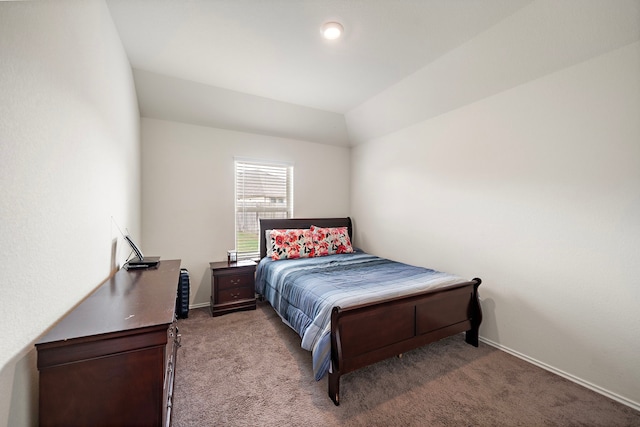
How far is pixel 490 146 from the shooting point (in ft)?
8.36

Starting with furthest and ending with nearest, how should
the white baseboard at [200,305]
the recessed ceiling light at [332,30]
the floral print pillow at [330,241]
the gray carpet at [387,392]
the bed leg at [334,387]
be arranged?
the floral print pillow at [330,241], the white baseboard at [200,305], the recessed ceiling light at [332,30], the bed leg at [334,387], the gray carpet at [387,392]

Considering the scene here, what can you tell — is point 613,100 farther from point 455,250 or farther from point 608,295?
point 455,250

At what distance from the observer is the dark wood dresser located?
879 mm

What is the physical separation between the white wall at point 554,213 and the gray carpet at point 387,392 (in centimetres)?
32

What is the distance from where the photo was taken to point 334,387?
1.73 m

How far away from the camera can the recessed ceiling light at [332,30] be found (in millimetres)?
1963

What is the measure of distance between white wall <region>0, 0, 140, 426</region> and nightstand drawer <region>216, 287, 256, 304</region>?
1535mm

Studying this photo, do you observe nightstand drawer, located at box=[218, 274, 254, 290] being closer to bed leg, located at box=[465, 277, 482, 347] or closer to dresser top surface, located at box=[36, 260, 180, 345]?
dresser top surface, located at box=[36, 260, 180, 345]

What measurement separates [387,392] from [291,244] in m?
2.11

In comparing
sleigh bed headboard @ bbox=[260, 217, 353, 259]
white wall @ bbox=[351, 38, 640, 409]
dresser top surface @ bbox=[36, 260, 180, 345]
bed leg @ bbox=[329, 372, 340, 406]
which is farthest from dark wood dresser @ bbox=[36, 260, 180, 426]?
white wall @ bbox=[351, 38, 640, 409]

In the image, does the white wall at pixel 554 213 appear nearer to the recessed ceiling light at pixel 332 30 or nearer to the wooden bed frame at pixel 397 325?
the wooden bed frame at pixel 397 325

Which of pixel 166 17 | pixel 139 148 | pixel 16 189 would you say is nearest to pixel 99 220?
pixel 16 189

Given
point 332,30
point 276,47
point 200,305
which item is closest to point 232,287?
point 200,305

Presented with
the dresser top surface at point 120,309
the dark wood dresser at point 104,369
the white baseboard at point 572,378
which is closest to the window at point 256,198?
the dresser top surface at point 120,309
